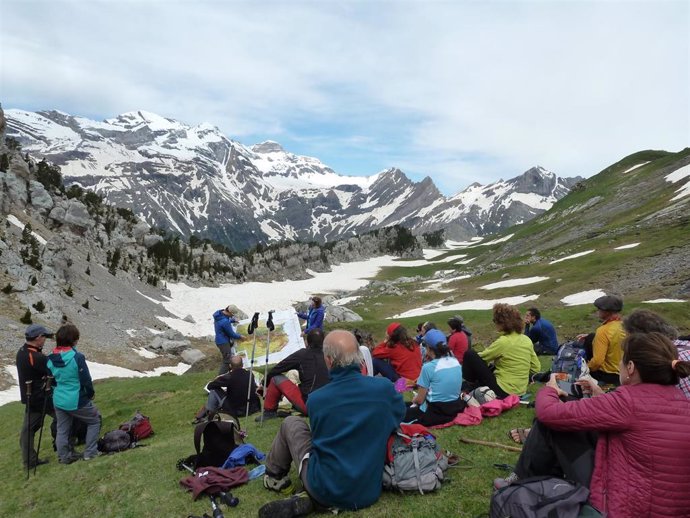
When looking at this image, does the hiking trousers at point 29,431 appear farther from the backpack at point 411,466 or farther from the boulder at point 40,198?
the boulder at point 40,198

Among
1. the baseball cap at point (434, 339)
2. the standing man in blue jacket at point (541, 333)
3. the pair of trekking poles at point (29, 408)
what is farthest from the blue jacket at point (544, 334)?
the pair of trekking poles at point (29, 408)

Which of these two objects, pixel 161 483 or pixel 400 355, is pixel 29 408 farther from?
pixel 400 355

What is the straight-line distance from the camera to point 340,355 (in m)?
7.03

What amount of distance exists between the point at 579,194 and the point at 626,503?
17070cm

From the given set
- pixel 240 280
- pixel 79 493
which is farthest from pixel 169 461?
pixel 240 280

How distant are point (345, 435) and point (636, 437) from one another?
12.8 feet

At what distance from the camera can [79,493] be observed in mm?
10719

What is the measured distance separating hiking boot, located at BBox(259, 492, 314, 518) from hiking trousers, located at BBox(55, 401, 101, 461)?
28.1ft

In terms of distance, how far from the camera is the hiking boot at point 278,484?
8.45 m

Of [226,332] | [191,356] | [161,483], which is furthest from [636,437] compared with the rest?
[191,356]

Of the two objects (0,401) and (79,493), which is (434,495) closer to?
(79,493)

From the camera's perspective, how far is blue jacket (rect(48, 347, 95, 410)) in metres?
12.4

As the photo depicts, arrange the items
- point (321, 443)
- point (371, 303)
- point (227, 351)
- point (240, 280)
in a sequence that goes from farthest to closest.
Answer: point (240, 280) → point (371, 303) → point (227, 351) → point (321, 443)

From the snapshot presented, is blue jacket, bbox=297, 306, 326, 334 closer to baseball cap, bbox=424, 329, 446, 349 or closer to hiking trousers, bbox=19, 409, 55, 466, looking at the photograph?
baseball cap, bbox=424, 329, 446, 349
